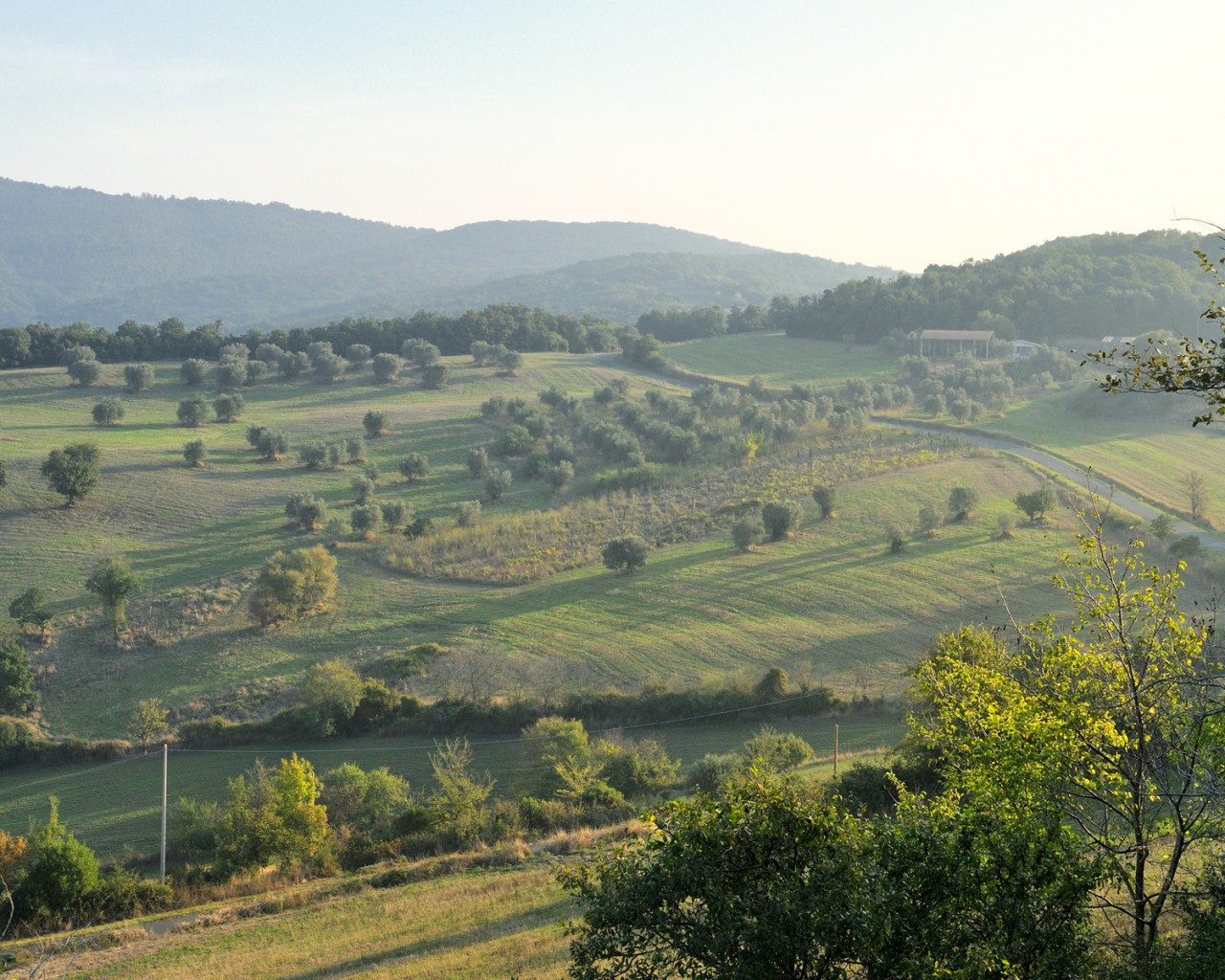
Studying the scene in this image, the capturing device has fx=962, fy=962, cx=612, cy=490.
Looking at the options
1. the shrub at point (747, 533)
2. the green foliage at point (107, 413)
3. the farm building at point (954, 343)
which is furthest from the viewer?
the farm building at point (954, 343)

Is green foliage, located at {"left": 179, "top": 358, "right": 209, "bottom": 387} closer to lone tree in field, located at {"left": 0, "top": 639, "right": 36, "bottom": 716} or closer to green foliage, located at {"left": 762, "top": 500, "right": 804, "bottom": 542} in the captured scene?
lone tree in field, located at {"left": 0, "top": 639, "right": 36, "bottom": 716}

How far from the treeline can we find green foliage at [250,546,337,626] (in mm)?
61800

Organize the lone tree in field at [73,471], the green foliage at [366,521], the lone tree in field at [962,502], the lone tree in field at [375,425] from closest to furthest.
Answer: the lone tree in field at [962,502] → the green foliage at [366,521] → the lone tree in field at [73,471] → the lone tree in field at [375,425]

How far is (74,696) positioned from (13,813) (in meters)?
10.2

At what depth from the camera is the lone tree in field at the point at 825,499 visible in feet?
192

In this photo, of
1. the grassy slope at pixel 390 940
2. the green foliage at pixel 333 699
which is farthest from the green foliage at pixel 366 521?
the grassy slope at pixel 390 940

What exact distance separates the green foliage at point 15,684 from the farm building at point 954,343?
96460mm

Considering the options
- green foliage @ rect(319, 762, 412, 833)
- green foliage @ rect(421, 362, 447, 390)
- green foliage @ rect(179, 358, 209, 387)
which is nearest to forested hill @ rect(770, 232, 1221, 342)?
green foliage @ rect(421, 362, 447, 390)

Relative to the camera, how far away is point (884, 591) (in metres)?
46.4

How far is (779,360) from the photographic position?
116812mm

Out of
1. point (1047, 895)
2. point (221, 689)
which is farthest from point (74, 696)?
point (1047, 895)

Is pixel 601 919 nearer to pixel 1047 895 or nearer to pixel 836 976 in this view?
pixel 836 976

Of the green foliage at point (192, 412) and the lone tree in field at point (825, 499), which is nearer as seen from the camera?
the lone tree in field at point (825, 499)

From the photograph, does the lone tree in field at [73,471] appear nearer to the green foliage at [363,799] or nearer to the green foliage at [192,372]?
the green foliage at [192,372]
